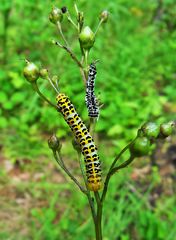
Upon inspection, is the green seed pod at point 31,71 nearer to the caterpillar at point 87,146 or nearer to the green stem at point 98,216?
the caterpillar at point 87,146

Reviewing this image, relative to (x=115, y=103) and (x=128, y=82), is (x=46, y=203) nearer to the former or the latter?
(x=115, y=103)

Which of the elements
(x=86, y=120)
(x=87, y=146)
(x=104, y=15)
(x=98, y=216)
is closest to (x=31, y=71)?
(x=87, y=146)

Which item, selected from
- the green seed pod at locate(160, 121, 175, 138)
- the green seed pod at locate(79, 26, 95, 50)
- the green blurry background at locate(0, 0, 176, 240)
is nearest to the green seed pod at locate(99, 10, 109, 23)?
the green seed pod at locate(79, 26, 95, 50)

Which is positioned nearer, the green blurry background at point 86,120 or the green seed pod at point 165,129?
the green seed pod at point 165,129

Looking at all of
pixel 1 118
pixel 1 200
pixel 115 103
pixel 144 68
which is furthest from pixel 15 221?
pixel 144 68

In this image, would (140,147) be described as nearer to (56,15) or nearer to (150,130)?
(150,130)

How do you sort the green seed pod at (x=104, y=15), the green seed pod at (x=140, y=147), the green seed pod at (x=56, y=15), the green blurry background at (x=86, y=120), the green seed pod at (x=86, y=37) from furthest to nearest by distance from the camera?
the green blurry background at (x=86, y=120) → the green seed pod at (x=104, y=15) → the green seed pod at (x=56, y=15) → the green seed pod at (x=86, y=37) → the green seed pod at (x=140, y=147)

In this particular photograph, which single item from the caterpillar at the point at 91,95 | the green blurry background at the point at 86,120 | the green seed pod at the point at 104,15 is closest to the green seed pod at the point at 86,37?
the caterpillar at the point at 91,95
